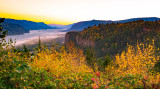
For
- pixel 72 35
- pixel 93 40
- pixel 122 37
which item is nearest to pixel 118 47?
pixel 122 37

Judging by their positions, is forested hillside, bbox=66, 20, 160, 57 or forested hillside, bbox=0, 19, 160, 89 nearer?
forested hillside, bbox=0, 19, 160, 89

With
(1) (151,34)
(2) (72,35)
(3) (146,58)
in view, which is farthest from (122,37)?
(3) (146,58)

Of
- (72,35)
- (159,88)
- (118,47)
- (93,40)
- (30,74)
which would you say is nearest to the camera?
(159,88)

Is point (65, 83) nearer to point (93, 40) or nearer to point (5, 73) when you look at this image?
point (5, 73)

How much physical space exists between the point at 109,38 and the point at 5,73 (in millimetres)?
133261

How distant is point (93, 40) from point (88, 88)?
140 meters

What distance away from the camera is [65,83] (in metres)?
5.73

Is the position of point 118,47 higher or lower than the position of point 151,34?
lower

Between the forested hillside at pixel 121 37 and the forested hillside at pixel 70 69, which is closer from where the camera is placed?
the forested hillside at pixel 70 69

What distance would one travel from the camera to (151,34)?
119188mm

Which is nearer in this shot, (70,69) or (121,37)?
(70,69)

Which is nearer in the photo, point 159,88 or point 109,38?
point 159,88

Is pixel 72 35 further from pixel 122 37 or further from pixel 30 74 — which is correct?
pixel 30 74

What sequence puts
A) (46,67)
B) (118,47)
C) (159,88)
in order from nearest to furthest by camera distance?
(159,88), (46,67), (118,47)
